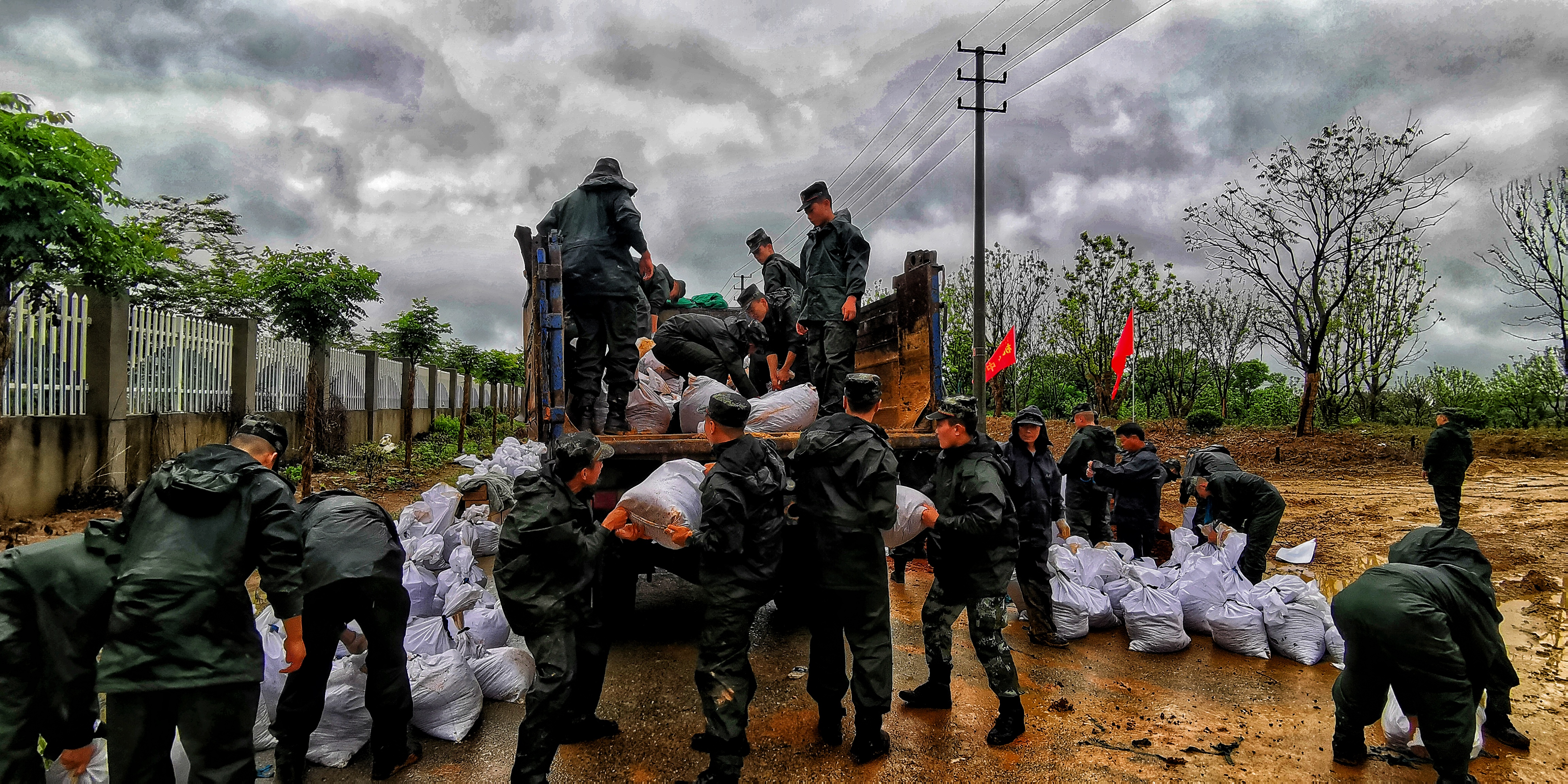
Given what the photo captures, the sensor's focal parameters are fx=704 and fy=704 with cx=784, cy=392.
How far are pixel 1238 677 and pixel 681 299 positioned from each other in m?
5.03

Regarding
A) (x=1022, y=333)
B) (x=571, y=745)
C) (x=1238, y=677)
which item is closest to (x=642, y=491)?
(x=571, y=745)

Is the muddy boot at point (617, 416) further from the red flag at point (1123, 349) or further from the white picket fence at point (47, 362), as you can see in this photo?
the red flag at point (1123, 349)

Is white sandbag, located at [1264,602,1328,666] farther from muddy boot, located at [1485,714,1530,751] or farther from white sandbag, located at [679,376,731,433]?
white sandbag, located at [679,376,731,433]

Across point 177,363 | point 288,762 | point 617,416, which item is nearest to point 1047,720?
point 617,416

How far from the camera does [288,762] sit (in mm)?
2350

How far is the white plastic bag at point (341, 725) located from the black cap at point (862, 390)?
205 centimetres

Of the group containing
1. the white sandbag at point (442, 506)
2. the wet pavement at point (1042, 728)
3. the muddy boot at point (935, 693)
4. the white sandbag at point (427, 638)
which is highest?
the white sandbag at point (442, 506)

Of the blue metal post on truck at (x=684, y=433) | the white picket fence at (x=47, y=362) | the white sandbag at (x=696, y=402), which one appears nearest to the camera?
the blue metal post on truck at (x=684, y=433)

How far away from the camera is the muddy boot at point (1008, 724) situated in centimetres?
274

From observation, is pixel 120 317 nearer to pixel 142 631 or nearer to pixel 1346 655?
pixel 142 631

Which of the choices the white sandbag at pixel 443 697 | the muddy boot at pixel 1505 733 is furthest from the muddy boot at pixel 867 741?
the muddy boot at pixel 1505 733

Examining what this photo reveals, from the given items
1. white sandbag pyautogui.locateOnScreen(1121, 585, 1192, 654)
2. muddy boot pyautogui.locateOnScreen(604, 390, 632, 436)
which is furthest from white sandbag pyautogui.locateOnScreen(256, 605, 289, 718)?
white sandbag pyautogui.locateOnScreen(1121, 585, 1192, 654)

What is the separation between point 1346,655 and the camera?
8.34 feet

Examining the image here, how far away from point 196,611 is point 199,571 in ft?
0.33
